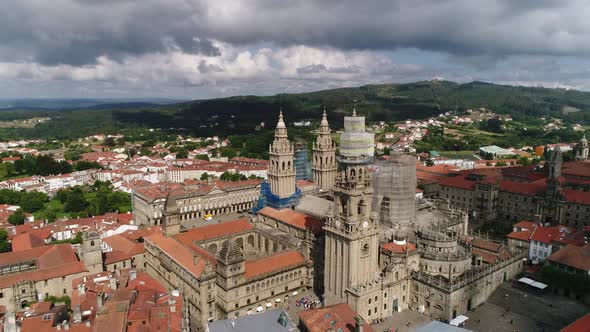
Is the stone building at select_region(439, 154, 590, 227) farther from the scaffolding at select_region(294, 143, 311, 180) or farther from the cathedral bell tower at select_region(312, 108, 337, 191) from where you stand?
the scaffolding at select_region(294, 143, 311, 180)

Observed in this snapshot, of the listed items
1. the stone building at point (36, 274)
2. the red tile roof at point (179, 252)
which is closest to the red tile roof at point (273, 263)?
the red tile roof at point (179, 252)

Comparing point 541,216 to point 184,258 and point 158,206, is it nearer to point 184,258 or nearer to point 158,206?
point 184,258

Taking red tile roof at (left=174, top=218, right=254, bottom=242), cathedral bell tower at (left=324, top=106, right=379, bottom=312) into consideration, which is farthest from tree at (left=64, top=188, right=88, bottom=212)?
cathedral bell tower at (left=324, top=106, right=379, bottom=312)

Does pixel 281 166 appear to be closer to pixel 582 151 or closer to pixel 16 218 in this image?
pixel 16 218

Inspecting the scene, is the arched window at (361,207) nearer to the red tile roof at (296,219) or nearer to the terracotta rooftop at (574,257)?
the red tile roof at (296,219)

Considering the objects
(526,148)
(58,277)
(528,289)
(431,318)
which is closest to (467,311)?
(431,318)

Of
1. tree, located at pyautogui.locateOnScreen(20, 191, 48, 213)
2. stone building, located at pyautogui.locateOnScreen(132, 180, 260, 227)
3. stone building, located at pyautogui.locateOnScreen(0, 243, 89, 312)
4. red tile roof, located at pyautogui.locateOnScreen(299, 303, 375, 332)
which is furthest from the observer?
tree, located at pyautogui.locateOnScreen(20, 191, 48, 213)
